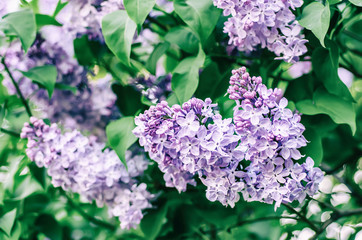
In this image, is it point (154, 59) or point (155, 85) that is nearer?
point (154, 59)

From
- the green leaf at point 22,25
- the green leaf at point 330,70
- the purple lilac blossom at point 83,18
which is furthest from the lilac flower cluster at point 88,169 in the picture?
the green leaf at point 330,70

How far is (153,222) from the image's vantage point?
1.40 metres

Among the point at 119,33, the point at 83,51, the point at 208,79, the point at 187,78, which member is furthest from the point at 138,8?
the point at 83,51

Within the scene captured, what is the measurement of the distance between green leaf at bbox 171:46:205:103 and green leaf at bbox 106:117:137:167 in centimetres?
15

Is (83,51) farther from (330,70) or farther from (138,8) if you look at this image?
(330,70)

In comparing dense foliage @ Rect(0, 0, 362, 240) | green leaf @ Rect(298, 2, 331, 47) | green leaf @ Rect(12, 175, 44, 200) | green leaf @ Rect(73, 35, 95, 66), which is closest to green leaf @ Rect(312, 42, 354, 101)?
dense foliage @ Rect(0, 0, 362, 240)

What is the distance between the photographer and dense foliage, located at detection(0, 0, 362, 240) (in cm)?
96

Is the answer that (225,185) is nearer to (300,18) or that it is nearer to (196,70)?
(196,70)

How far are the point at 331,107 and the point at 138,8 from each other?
1.67 ft

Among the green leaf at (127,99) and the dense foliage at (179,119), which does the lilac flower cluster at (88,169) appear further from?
the green leaf at (127,99)

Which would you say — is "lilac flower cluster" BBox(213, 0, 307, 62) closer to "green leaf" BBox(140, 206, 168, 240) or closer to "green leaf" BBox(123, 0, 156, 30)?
"green leaf" BBox(123, 0, 156, 30)

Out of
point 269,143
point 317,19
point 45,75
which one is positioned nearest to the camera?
point 269,143

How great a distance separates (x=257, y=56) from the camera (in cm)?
130

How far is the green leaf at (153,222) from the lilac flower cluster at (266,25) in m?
0.56
